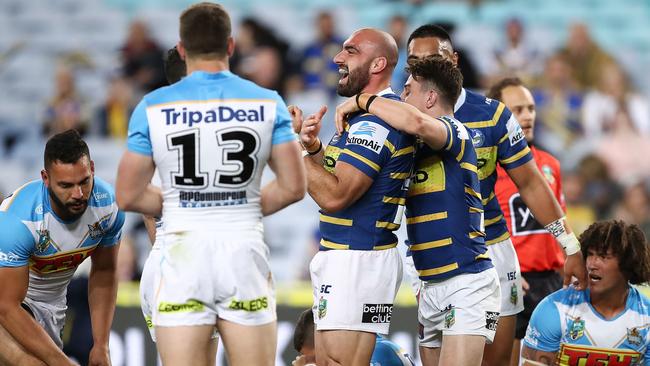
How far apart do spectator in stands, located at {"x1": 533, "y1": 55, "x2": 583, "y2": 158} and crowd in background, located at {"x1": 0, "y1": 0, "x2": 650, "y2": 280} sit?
0.01m

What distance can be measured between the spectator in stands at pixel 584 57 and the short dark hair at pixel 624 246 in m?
6.87

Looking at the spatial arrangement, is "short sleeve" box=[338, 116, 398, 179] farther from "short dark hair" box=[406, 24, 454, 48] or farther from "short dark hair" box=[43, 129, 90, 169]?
"short dark hair" box=[43, 129, 90, 169]

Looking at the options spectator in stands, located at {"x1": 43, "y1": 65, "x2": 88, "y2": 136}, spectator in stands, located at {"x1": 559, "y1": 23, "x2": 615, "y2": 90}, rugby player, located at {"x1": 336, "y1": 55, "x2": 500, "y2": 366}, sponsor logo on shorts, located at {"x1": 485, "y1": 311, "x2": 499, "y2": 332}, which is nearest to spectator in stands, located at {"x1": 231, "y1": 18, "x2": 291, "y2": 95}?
spectator in stands, located at {"x1": 43, "y1": 65, "x2": 88, "y2": 136}

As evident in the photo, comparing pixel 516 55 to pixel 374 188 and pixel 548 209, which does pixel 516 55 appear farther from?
pixel 374 188

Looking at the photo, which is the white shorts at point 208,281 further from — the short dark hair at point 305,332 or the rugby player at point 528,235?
the rugby player at point 528,235

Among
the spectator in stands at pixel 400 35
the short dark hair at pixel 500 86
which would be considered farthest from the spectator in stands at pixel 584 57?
the short dark hair at pixel 500 86

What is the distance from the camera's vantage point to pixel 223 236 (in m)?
4.53

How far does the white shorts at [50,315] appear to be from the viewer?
20.9ft

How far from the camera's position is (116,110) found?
12719 millimetres

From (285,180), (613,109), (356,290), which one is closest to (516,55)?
(613,109)

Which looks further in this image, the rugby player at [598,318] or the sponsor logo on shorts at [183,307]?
the rugby player at [598,318]

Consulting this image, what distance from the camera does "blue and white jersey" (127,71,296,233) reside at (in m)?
4.48

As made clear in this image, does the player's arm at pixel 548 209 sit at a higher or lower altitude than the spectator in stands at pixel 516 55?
lower

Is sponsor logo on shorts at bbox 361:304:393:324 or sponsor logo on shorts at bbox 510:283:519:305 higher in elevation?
sponsor logo on shorts at bbox 361:304:393:324
